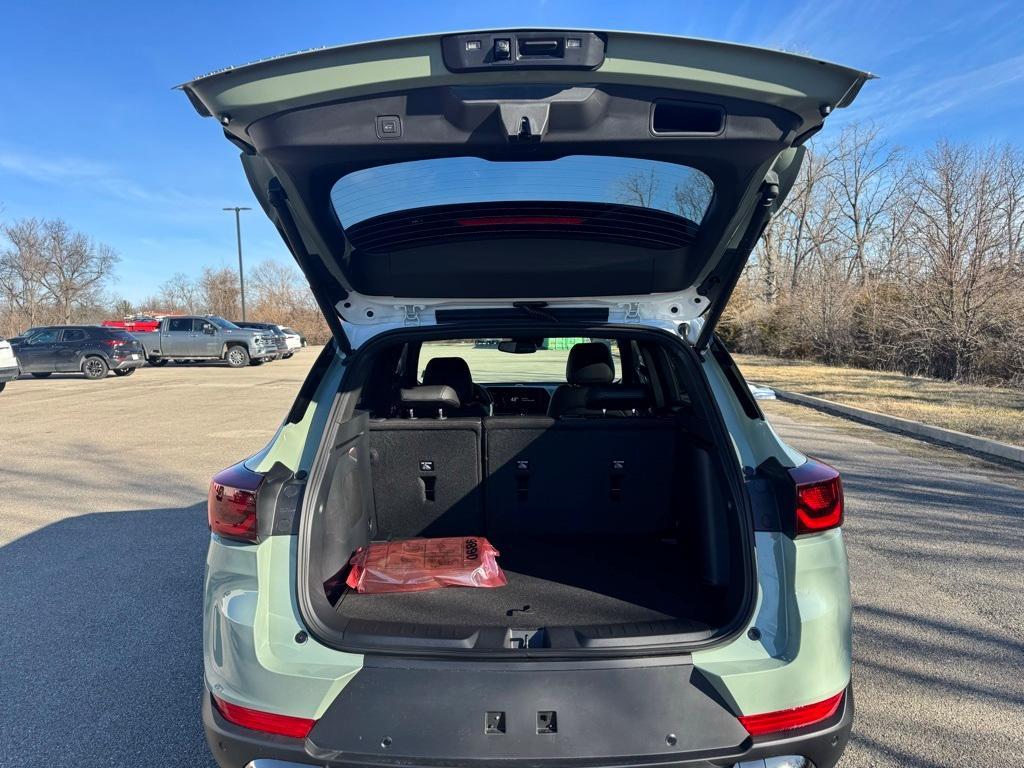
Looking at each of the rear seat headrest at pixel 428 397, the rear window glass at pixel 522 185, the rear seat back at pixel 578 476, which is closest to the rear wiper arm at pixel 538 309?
the rear window glass at pixel 522 185

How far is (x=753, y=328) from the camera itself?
1125 inches

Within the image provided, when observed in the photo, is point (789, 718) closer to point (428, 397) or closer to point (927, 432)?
point (428, 397)

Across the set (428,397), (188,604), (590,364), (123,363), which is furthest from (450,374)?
(123,363)

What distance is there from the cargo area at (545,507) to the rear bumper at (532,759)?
0.47m

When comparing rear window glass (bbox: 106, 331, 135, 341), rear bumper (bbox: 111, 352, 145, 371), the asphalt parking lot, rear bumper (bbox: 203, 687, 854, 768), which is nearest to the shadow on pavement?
the asphalt parking lot

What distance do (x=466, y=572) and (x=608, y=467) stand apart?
833 mm

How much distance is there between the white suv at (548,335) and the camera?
4.86ft

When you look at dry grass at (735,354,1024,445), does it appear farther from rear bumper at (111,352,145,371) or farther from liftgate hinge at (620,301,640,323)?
rear bumper at (111,352,145,371)

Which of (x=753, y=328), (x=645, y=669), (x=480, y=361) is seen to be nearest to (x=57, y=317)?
(x=753, y=328)

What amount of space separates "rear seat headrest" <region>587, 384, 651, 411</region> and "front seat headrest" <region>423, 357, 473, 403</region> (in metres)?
0.86

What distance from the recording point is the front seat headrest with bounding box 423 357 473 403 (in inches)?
143

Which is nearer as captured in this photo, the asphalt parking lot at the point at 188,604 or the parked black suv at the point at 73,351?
the asphalt parking lot at the point at 188,604

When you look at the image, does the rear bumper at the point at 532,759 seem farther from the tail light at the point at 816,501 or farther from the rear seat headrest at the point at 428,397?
the rear seat headrest at the point at 428,397

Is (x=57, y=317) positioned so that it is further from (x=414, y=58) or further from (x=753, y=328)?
(x=414, y=58)
